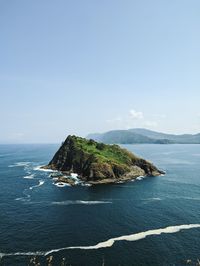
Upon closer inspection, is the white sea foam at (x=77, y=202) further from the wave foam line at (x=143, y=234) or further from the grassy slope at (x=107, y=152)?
the grassy slope at (x=107, y=152)

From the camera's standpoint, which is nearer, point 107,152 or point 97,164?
point 97,164

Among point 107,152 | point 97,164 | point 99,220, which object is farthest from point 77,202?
point 107,152

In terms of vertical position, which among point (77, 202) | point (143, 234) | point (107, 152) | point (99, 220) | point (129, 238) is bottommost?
point (129, 238)

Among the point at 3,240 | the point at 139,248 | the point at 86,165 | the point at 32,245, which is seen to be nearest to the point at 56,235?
the point at 32,245

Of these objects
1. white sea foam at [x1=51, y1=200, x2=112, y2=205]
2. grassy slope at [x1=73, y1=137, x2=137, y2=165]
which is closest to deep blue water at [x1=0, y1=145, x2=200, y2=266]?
white sea foam at [x1=51, y1=200, x2=112, y2=205]

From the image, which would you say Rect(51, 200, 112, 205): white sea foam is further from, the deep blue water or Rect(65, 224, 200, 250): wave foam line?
Rect(65, 224, 200, 250): wave foam line

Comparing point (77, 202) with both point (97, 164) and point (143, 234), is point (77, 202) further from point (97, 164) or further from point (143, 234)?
point (97, 164)

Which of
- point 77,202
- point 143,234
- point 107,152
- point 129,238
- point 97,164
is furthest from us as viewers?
point 107,152
